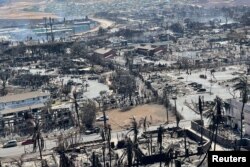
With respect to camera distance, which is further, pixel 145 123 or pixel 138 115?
pixel 138 115

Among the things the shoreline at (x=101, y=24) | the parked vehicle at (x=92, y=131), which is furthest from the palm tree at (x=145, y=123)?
the shoreline at (x=101, y=24)

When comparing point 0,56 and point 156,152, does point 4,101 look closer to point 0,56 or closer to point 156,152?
point 156,152

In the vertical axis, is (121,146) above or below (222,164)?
below

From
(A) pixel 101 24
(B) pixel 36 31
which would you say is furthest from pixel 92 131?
(A) pixel 101 24

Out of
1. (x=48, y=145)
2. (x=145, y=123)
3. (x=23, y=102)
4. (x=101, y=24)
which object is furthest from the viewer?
(x=101, y=24)

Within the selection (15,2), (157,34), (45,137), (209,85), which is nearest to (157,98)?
(209,85)

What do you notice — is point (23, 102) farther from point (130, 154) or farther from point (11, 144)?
point (130, 154)
